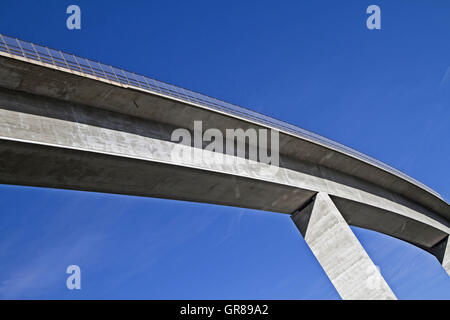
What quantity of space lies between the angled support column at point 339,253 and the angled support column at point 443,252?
11.6m

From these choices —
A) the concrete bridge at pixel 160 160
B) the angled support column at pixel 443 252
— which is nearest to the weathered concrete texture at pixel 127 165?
the concrete bridge at pixel 160 160

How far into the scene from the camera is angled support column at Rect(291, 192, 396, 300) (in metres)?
14.5

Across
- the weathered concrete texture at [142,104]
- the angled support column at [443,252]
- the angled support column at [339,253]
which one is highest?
the weathered concrete texture at [142,104]

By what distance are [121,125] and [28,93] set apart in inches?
99.9

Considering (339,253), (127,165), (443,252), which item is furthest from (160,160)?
(443,252)

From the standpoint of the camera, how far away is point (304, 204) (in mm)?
16719

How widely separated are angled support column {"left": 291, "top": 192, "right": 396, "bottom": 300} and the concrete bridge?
0.03 meters

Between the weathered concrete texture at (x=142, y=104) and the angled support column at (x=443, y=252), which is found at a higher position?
the weathered concrete texture at (x=142, y=104)

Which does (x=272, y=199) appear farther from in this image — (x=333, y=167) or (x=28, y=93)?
(x=28, y=93)

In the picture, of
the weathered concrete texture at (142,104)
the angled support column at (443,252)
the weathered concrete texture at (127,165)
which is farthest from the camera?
the angled support column at (443,252)

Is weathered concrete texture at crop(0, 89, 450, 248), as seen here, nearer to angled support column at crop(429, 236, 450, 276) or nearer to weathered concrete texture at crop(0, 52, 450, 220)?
weathered concrete texture at crop(0, 52, 450, 220)

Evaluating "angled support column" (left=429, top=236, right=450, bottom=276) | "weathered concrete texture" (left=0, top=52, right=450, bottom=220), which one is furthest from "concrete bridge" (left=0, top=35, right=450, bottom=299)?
"angled support column" (left=429, top=236, right=450, bottom=276)

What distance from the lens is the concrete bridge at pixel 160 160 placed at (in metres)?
10.9

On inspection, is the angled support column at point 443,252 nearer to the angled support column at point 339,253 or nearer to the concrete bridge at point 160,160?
the concrete bridge at point 160,160
